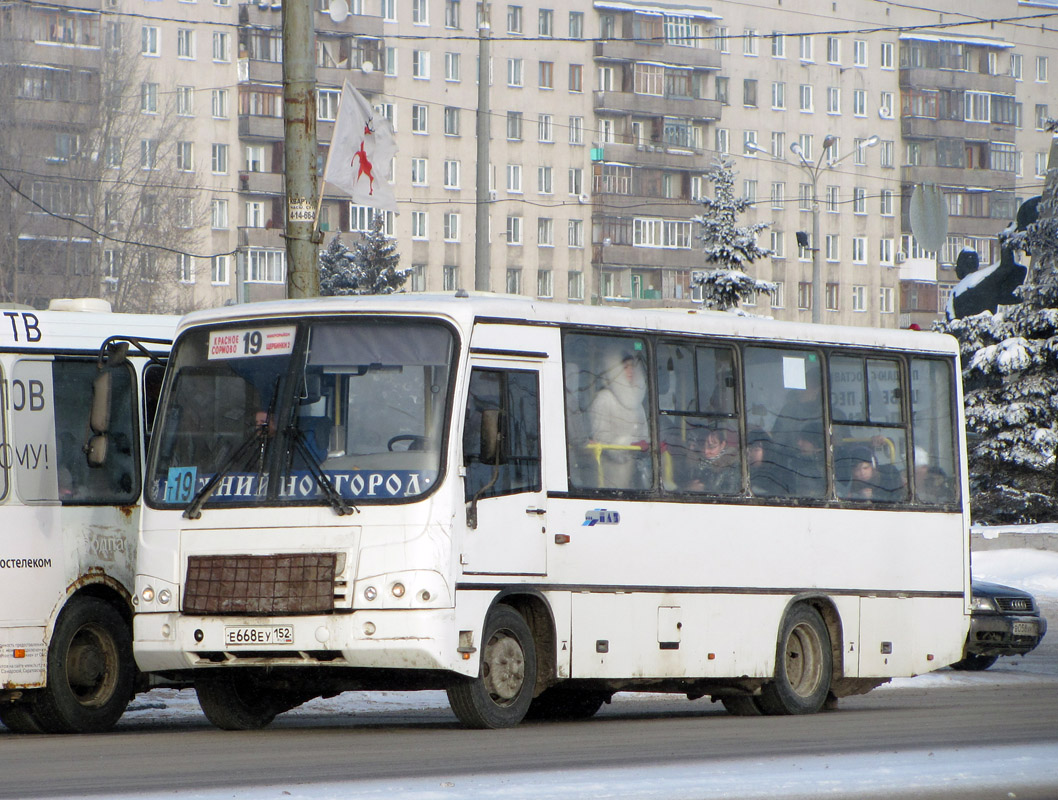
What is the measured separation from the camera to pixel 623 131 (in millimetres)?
98125

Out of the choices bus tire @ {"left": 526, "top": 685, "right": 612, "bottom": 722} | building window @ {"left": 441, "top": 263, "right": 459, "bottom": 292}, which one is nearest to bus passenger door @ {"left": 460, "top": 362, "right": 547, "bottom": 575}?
bus tire @ {"left": 526, "top": 685, "right": 612, "bottom": 722}

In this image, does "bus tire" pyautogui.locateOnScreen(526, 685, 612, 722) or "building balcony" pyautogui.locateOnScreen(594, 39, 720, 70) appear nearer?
"bus tire" pyautogui.locateOnScreen(526, 685, 612, 722)

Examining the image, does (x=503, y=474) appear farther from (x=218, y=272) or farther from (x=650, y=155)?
(x=650, y=155)

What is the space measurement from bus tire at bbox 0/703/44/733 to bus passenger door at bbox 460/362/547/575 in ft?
10.2

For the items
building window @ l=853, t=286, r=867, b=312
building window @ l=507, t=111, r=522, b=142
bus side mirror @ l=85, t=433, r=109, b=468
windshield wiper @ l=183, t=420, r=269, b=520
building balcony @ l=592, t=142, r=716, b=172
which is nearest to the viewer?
windshield wiper @ l=183, t=420, r=269, b=520

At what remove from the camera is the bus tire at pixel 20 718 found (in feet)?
42.9

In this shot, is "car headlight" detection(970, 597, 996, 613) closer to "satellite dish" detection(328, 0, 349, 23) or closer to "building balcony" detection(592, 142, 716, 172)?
"satellite dish" detection(328, 0, 349, 23)

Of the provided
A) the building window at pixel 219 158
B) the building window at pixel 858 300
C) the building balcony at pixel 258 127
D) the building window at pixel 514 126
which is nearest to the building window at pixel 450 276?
the building window at pixel 514 126

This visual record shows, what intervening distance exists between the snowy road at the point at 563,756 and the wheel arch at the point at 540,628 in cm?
35

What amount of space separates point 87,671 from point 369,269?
206 feet

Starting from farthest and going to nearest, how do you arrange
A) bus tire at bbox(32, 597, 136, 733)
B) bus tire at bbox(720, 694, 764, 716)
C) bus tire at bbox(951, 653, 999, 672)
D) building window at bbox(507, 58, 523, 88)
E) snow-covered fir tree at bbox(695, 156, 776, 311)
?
1. building window at bbox(507, 58, 523, 88)
2. snow-covered fir tree at bbox(695, 156, 776, 311)
3. bus tire at bbox(951, 653, 999, 672)
4. bus tire at bbox(720, 694, 764, 716)
5. bus tire at bbox(32, 597, 136, 733)

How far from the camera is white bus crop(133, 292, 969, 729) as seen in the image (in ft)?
39.1

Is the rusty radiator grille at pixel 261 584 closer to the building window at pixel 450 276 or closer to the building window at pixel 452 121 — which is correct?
the building window at pixel 450 276

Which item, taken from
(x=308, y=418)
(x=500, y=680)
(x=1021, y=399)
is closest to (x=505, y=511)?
(x=500, y=680)
